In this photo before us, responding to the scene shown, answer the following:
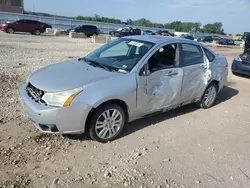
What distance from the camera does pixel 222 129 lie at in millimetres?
4613

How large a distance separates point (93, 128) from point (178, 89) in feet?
6.25

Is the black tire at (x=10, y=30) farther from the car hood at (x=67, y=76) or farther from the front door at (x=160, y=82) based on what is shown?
the front door at (x=160, y=82)

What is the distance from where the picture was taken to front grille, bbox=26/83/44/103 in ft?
11.1

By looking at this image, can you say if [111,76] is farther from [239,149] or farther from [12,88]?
[12,88]

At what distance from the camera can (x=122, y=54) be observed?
4.56 m

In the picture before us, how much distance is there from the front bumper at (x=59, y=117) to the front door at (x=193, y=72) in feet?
7.32

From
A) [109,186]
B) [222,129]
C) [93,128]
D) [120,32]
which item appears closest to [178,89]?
[222,129]

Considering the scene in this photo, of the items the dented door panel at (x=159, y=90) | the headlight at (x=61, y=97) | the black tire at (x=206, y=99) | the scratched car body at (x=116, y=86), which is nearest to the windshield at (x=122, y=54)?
the scratched car body at (x=116, y=86)

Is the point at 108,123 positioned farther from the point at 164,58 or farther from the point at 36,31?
the point at 36,31

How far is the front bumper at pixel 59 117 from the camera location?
10.6 feet

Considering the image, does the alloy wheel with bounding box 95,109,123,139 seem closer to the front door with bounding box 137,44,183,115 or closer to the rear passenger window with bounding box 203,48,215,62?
the front door with bounding box 137,44,183,115

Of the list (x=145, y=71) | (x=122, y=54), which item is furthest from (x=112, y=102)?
(x=122, y=54)

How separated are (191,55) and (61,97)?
2865 mm

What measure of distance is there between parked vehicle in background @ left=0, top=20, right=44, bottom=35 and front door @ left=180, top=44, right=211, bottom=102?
25.6 m
